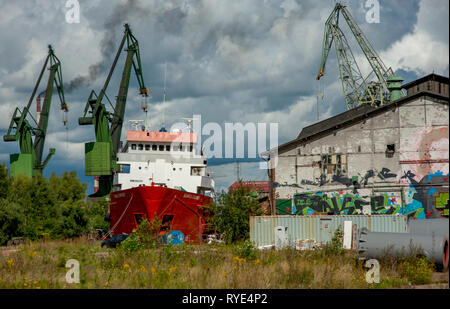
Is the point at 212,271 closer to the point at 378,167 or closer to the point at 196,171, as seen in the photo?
the point at 378,167

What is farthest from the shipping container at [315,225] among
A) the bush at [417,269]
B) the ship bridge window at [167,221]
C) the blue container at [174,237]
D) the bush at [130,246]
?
the bush at [417,269]

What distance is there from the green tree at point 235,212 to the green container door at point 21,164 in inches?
1713

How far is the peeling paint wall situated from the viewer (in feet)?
89.1

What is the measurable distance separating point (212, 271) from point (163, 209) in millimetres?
16979

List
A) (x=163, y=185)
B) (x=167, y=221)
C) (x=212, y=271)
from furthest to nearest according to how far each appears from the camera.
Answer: (x=163, y=185) → (x=167, y=221) → (x=212, y=271)

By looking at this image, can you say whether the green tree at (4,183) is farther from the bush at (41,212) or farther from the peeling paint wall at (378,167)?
the peeling paint wall at (378,167)

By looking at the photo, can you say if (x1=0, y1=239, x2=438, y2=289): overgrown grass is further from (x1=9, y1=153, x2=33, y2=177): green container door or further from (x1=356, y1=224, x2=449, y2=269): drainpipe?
(x1=9, y1=153, x2=33, y2=177): green container door

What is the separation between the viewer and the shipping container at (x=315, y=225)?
83.8ft

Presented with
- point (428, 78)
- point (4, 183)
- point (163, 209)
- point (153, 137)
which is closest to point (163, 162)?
point (153, 137)

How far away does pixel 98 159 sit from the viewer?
51875 mm

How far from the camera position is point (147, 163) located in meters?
39.2
